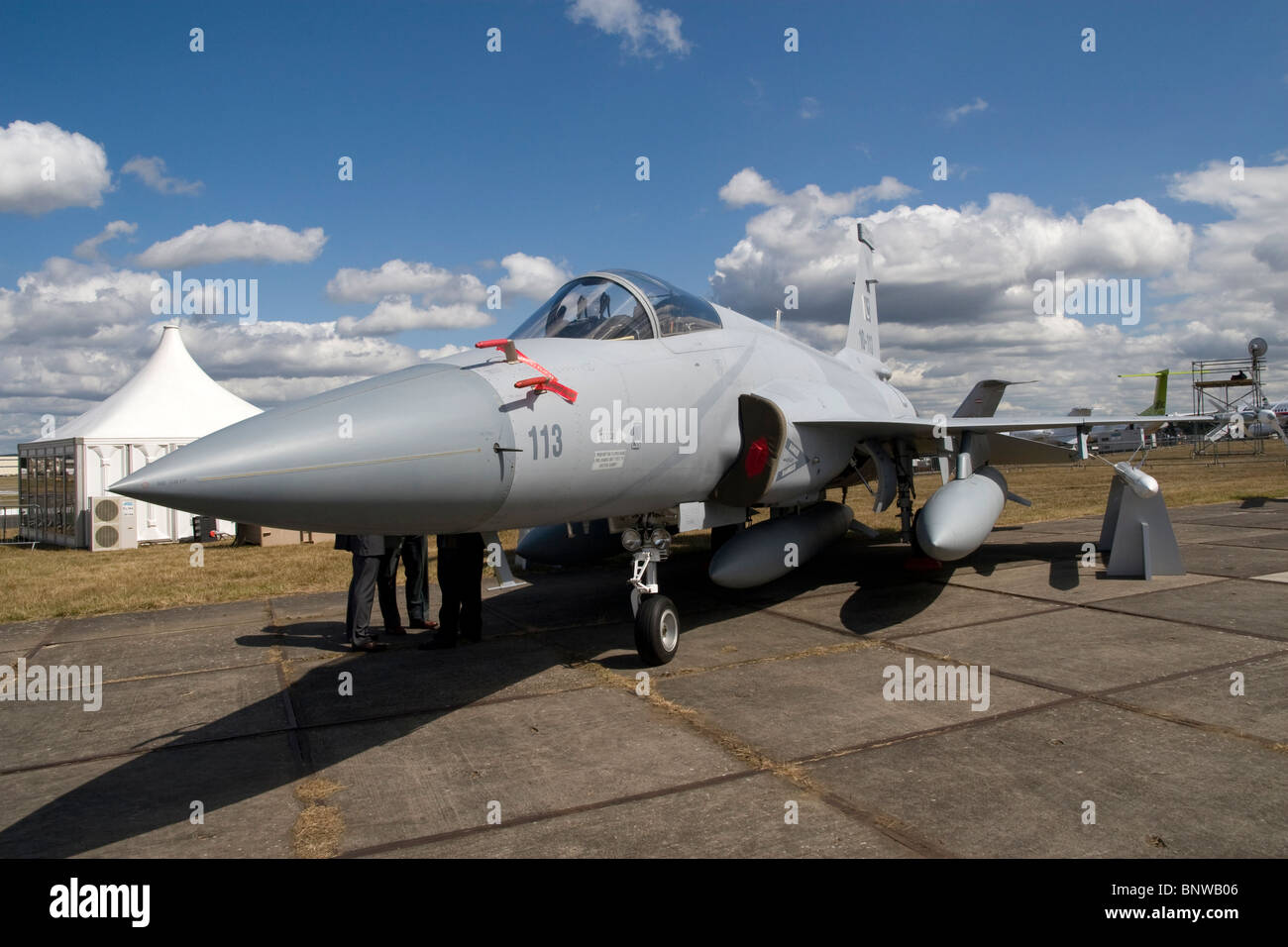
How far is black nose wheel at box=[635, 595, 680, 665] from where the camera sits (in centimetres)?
636

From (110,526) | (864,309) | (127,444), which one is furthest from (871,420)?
(127,444)

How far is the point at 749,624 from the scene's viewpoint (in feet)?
26.4

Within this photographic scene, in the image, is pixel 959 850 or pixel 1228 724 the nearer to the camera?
pixel 959 850

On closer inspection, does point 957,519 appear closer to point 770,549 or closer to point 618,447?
point 770,549

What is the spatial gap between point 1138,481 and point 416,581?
804 centimetres

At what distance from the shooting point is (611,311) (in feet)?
20.2

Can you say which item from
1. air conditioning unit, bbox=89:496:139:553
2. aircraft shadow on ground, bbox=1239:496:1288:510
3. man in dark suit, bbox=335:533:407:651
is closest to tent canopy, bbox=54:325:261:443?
air conditioning unit, bbox=89:496:139:553

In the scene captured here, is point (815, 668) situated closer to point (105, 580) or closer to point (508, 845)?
point (508, 845)

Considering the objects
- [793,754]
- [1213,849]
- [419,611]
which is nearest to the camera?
[1213,849]

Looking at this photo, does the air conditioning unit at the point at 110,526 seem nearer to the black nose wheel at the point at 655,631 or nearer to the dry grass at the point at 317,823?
the black nose wheel at the point at 655,631

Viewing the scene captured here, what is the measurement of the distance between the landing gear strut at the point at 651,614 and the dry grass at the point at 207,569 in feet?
20.5

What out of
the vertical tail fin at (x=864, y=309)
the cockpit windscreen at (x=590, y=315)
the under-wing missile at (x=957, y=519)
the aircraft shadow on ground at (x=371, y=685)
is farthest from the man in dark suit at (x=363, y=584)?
the vertical tail fin at (x=864, y=309)
